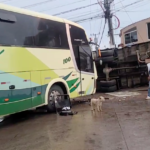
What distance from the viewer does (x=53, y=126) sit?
6578 mm

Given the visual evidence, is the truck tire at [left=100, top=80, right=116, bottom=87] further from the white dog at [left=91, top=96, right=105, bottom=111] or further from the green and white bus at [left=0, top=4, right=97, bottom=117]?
the white dog at [left=91, top=96, right=105, bottom=111]

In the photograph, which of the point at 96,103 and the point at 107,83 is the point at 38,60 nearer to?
the point at 96,103

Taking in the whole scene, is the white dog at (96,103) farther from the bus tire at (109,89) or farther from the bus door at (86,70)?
the bus tire at (109,89)

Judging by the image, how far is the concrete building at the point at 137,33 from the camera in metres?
17.8

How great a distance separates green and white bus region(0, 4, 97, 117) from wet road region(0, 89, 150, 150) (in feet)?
2.68

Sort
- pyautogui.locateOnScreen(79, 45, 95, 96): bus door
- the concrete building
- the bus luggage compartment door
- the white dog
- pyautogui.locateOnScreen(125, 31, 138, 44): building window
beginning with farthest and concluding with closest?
1. pyautogui.locateOnScreen(125, 31, 138, 44): building window
2. the concrete building
3. pyautogui.locateOnScreen(79, 45, 95, 96): bus door
4. the white dog
5. the bus luggage compartment door

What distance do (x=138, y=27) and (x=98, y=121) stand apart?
13.2 m

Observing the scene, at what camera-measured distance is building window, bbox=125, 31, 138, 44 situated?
1897 centimetres

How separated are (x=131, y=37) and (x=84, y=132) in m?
14.9

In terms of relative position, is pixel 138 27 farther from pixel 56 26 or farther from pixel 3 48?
pixel 3 48

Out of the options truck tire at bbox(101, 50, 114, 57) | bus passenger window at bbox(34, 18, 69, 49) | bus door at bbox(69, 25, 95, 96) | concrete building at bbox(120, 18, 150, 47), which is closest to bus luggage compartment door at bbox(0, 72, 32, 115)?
bus passenger window at bbox(34, 18, 69, 49)

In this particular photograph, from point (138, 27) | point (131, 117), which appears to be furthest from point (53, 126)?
point (138, 27)

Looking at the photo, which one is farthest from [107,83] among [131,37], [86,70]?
[131,37]

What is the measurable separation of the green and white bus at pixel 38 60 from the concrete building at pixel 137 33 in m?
9.09
